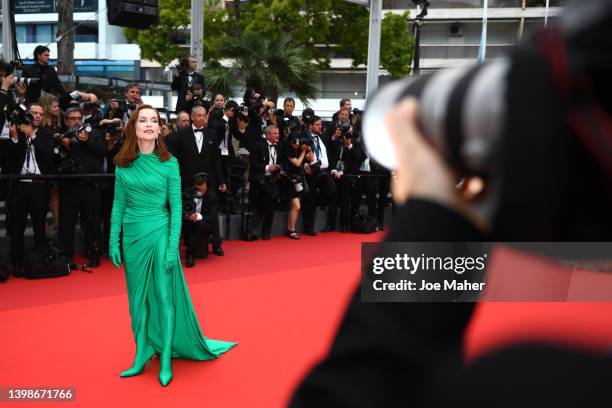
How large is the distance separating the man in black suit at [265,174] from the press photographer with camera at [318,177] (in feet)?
2.22

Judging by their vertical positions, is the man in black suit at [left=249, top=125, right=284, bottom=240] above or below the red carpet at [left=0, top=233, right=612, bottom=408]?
above

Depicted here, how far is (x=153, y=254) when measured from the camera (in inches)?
167

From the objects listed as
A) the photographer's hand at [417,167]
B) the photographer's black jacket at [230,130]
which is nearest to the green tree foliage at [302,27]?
the photographer's black jacket at [230,130]

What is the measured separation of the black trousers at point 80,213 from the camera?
23.9 ft

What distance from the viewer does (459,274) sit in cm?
112

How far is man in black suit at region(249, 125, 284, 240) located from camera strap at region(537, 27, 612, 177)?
29.0 feet

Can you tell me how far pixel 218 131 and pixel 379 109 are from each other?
8.24 metres

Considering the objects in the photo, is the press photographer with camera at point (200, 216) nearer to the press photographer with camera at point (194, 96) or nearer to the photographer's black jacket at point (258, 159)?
the photographer's black jacket at point (258, 159)

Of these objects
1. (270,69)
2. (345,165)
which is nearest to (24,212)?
(345,165)

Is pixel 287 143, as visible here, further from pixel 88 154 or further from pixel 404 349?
pixel 404 349

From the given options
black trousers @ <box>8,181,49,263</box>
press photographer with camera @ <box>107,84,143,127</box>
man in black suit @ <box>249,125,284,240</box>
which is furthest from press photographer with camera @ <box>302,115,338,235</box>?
black trousers @ <box>8,181,49,263</box>

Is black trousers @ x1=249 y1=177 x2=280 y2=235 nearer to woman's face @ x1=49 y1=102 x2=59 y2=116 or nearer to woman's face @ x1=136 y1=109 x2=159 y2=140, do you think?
woman's face @ x1=49 y1=102 x2=59 y2=116

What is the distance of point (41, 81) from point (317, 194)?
4.32m

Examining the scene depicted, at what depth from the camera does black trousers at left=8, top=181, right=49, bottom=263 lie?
6.85m
